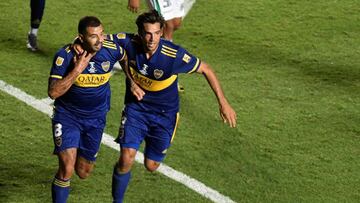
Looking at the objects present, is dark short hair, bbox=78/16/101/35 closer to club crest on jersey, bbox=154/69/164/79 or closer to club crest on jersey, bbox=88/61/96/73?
club crest on jersey, bbox=88/61/96/73

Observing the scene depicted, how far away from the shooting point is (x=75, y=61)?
756cm

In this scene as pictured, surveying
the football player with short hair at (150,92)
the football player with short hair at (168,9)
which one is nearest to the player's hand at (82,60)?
the football player with short hair at (150,92)

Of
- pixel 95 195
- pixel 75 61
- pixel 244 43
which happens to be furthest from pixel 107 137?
pixel 244 43

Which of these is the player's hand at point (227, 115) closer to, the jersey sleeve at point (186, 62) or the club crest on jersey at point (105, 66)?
the jersey sleeve at point (186, 62)

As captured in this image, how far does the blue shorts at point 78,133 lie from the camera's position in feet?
25.6

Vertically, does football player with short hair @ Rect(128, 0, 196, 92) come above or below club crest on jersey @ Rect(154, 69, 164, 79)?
below

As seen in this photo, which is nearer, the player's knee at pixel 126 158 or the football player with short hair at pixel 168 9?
the player's knee at pixel 126 158

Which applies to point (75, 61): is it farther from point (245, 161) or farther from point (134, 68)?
point (245, 161)

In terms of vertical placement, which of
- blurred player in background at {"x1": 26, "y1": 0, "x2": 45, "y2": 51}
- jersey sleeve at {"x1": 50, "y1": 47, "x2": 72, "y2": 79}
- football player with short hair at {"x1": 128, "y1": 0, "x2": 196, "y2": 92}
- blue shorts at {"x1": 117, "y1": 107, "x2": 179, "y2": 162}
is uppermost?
jersey sleeve at {"x1": 50, "y1": 47, "x2": 72, "y2": 79}

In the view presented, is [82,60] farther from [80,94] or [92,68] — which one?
[80,94]

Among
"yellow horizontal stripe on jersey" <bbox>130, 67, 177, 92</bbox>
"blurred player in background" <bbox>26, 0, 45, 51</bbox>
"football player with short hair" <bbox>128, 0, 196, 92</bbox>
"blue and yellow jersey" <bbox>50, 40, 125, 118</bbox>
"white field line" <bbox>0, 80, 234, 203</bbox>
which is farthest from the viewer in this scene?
"blurred player in background" <bbox>26, 0, 45, 51</bbox>

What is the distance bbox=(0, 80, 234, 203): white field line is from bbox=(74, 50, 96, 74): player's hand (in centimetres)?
201

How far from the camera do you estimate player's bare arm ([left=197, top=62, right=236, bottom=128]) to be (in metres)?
7.90

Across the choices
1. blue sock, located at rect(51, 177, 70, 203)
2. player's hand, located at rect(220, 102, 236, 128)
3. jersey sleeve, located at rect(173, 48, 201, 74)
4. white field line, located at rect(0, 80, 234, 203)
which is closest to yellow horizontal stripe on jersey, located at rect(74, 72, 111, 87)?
jersey sleeve, located at rect(173, 48, 201, 74)
